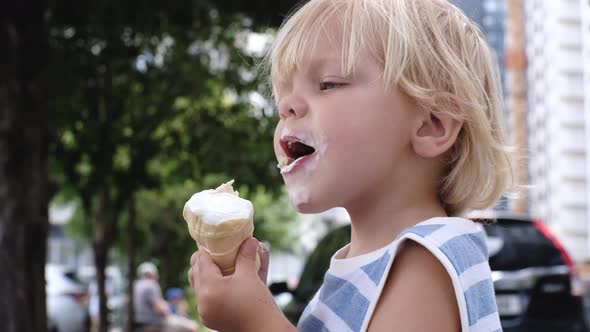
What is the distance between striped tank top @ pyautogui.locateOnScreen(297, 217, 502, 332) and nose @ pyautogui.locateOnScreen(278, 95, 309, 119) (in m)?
0.29

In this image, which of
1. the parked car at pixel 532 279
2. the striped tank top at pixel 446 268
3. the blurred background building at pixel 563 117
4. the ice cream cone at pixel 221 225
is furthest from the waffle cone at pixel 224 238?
the blurred background building at pixel 563 117

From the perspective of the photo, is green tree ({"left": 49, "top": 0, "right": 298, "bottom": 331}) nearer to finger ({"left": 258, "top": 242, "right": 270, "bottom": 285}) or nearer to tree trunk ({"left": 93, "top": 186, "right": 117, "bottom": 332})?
tree trunk ({"left": 93, "top": 186, "right": 117, "bottom": 332})

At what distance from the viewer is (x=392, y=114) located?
1.59 meters

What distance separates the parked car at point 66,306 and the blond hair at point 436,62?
11426 mm

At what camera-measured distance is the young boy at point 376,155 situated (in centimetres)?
151

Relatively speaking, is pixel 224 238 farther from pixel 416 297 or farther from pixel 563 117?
pixel 563 117

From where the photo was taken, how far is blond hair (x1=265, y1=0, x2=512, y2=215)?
1593mm

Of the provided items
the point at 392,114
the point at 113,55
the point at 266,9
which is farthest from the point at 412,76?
the point at 113,55

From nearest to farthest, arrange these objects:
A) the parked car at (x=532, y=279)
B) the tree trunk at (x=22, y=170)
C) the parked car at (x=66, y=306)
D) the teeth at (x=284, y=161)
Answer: the teeth at (x=284, y=161)
the parked car at (x=532, y=279)
the tree trunk at (x=22, y=170)
the parked car at (x=66, y=306)

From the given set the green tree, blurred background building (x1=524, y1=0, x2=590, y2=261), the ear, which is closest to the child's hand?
the ear

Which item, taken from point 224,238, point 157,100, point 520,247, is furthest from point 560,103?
point 224,238

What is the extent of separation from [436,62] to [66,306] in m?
12.1

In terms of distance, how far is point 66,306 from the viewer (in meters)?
12.9

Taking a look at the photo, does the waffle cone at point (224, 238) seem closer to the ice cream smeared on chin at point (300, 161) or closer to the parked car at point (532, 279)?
the ice cream smeared on chin at point (300, 161)
